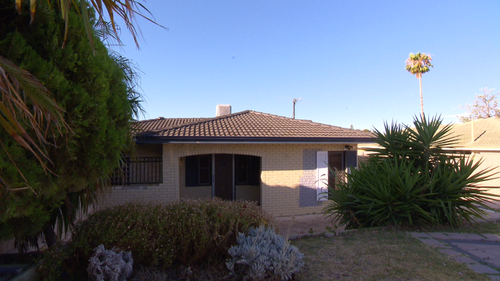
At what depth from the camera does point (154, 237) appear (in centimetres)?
421

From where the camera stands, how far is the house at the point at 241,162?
967cm

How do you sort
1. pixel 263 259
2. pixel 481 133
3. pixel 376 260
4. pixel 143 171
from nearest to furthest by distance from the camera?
pixel 263 259 → pixel 376 260 → pixel 143 171 → pixel 481 133

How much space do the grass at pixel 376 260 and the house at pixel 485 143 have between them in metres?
8.59

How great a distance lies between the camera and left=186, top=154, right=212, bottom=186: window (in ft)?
38.3

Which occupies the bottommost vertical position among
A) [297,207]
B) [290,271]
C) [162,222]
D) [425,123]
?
[297,207]

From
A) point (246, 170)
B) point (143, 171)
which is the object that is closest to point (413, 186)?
point (246, 170)

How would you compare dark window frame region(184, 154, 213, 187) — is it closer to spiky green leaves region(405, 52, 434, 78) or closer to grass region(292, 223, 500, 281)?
grass region(292, 223, 500, 281)

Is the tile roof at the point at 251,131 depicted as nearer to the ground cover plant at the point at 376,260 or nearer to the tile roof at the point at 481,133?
the ground cover plant at the point at 376,260

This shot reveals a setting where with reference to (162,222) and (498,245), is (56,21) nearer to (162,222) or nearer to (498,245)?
(162,222)

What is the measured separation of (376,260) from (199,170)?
8.13 m

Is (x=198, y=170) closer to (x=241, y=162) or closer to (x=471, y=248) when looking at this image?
(x=241, y=162)

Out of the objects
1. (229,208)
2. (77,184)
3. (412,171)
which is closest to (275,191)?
(412,171)

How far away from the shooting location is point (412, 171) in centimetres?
723

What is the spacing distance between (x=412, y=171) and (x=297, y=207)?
179 inches
